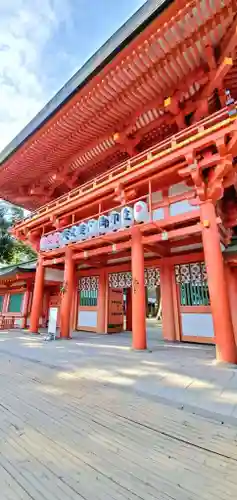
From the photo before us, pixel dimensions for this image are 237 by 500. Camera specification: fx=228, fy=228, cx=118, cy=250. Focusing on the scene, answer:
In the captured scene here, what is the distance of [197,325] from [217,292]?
3.33 metres

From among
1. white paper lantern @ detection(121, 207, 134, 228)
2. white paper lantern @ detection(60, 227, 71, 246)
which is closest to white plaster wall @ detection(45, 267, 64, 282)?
white paper lantern @ detection(60, 227, 71, 246)

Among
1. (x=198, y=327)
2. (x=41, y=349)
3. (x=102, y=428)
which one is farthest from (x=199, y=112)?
(x=41, y=349)

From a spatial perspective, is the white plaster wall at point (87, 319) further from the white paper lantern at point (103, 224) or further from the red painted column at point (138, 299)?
the white paper lantern at point (103, 224)

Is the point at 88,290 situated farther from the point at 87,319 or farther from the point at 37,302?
the point at 37,302

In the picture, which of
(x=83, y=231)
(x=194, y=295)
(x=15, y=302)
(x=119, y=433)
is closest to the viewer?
(x=119, y=433)

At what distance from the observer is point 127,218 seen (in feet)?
21.4

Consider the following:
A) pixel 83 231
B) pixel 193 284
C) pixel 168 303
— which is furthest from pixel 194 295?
pixel 83 231

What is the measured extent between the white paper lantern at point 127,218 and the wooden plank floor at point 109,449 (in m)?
4.27

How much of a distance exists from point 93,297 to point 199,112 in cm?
876

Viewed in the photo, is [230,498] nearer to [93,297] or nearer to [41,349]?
[41,349]

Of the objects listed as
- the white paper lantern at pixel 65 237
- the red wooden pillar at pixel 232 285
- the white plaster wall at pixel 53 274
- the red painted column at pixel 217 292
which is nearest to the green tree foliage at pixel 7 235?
the white plaster wall at pixel 53 274

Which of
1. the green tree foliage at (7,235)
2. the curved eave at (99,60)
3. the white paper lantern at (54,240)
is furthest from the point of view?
the green tree foliage at (7,235)

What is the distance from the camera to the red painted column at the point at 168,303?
8266 mm

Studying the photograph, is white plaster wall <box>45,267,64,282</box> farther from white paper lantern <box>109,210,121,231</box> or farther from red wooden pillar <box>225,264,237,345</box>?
red wooden pillar <box>225,264,237,345</box>
